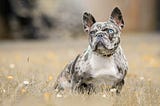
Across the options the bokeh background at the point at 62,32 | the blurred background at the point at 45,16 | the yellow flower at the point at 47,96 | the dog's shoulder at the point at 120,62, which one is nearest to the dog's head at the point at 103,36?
the dog's shoulder at the point at 120,62

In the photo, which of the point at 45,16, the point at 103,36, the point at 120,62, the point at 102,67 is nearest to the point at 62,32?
the point at 45,16

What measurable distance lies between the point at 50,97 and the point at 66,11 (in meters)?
16.1

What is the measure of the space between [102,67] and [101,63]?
0.16 ft

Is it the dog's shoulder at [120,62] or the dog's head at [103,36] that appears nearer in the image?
the dog's head at [103,36]

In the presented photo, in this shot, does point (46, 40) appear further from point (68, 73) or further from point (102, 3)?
point (68, 73)

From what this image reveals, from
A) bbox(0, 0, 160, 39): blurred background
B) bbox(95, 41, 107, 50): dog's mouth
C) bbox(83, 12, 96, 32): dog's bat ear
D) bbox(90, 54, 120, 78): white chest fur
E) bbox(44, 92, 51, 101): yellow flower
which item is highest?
bbox(0, 0, 160, 39): blurred background

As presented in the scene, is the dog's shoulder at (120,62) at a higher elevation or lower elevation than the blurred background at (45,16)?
lower

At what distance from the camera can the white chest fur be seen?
25.7ft

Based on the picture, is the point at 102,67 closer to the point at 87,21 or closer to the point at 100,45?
the point at 100,45

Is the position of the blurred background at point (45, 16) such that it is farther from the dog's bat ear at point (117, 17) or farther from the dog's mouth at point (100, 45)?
the dog's mouth at point (100, 45)

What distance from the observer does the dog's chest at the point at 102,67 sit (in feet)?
25.7

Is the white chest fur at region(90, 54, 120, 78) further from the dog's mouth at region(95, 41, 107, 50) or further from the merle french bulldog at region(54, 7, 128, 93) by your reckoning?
the dog's mouth at region(95, 41, 107, 50)

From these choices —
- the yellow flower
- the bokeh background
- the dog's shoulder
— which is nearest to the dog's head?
the dog's shoulder

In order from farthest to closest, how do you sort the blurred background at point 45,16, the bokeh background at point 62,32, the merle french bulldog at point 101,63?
the blurred background at point 45,16, the bokeh background at point 62,32, the merle french bulldog at point 101,63
